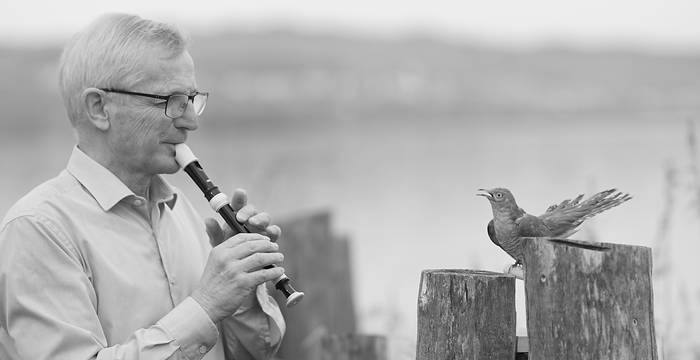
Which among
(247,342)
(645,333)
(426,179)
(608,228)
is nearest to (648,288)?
(645,333)

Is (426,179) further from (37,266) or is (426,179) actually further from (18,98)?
(18,98)

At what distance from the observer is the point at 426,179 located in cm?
1962

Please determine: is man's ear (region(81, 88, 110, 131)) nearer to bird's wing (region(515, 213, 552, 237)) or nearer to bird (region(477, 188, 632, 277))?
bird (region(477, 188, 632, 277))

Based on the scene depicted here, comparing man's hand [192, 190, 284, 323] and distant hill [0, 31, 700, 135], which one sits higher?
distant hill [0, 31, 700, 135]

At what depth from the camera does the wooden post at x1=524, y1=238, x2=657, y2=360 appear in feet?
8.41

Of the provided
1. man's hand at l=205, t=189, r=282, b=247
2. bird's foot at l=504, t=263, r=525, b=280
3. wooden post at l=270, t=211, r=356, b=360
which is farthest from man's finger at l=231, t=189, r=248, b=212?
wooden post at l=270, t=211, r=356, b=360

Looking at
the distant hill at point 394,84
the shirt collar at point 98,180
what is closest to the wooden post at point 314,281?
the shirt collar at point 98,180

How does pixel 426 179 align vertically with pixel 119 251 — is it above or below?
above

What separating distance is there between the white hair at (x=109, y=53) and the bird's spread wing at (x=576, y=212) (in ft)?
4.16

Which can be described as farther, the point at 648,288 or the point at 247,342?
the point at 247,342

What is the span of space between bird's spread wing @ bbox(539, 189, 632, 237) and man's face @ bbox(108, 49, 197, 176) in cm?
115

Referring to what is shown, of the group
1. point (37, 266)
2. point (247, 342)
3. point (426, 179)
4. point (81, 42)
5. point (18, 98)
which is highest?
point (18, 98)

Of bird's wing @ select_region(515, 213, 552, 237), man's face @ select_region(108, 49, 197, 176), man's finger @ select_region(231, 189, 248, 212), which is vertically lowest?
bird's wing @ select_region(515, 213, 552, 237)

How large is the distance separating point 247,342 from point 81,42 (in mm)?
1142
